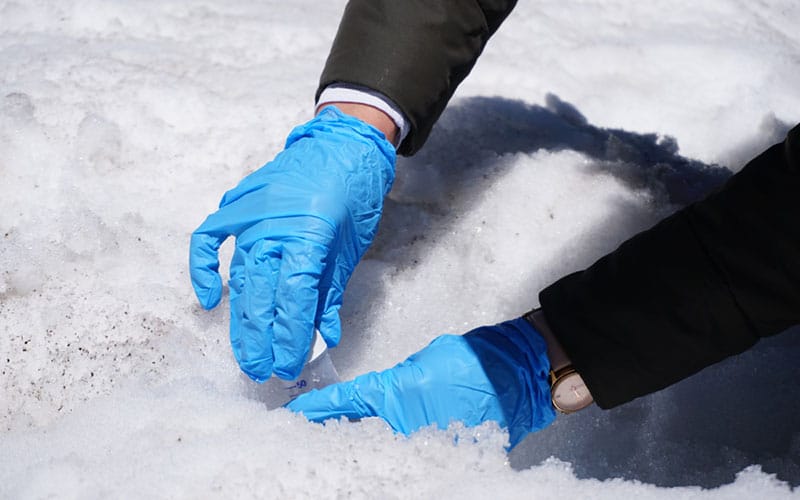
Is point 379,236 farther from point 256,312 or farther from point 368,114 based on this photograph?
point 256,312

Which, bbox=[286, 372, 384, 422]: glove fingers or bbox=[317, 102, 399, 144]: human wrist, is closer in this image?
bbox=[286, 372, 384, 422]: glove fingers

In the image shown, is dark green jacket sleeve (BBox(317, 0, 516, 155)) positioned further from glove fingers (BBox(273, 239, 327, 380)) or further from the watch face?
A: the watch face

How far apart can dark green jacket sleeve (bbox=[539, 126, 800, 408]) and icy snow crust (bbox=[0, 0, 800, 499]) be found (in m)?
0.19

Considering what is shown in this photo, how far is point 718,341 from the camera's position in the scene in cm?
120

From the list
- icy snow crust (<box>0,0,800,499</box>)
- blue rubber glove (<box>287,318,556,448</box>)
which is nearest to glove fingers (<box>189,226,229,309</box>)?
icy snow crust (<box>0,0,800,499</box>)

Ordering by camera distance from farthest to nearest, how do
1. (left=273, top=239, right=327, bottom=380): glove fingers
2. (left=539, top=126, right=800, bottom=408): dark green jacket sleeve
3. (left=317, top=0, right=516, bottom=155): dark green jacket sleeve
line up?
(left=317, top=0, right=516, bottom=155): dark green jacket sleeve
(left=273, top=239, right=327, bottom=380): glove fingers
(left=539, top=126, right=800, bottom=408): dark green jacket sleeve

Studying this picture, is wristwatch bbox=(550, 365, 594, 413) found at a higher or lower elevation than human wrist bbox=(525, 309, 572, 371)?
lower

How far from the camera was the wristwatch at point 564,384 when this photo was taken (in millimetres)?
1346

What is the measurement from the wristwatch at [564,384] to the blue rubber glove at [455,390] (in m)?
0.01

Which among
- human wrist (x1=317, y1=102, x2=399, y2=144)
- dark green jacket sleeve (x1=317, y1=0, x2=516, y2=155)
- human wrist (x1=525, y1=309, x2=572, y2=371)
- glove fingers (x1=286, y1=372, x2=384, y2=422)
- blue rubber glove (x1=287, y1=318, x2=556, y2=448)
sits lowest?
glove fingers (x1=286, y1=372, x2=384, y2=422)

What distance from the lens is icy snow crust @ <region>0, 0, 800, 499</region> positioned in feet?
3.74

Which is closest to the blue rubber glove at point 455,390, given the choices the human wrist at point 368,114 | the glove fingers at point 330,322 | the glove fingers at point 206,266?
the glove fingers at point 330,322

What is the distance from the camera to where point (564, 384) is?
1349mm

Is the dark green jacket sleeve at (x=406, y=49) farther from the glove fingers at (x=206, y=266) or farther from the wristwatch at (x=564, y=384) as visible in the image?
the wristwatch at (x=564, y=384)
